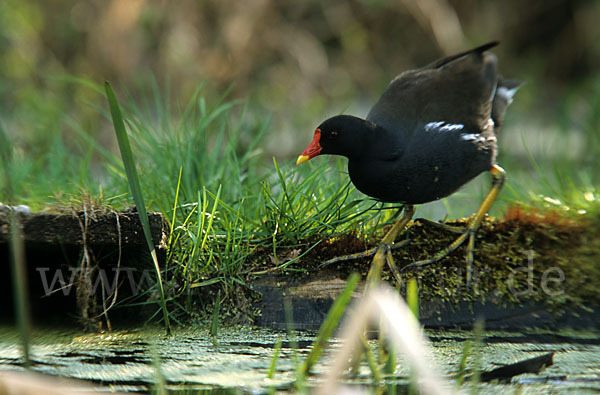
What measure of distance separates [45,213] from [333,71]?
529cm

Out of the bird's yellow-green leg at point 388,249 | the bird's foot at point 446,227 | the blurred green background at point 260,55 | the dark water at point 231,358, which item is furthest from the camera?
the blurred green background at point 260,55

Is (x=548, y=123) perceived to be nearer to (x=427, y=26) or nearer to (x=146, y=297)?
(x=427, y=26)

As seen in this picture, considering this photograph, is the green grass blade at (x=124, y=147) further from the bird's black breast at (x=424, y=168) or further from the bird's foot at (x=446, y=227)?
the bird's foot at (x=446, y=227)

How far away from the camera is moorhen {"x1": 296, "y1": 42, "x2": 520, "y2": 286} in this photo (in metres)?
2.31

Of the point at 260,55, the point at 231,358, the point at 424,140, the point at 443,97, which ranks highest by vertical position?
the point at 260,55

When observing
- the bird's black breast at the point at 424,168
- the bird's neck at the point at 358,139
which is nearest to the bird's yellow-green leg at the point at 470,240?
the bird's black breast at the point at 424,168

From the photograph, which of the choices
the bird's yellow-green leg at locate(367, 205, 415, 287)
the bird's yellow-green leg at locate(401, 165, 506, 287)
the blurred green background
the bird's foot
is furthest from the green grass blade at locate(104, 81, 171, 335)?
the blurred green background

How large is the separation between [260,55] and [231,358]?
4.93 metres

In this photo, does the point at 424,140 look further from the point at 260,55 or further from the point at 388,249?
the point at 260,55

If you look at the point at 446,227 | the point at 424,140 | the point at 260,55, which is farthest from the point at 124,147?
the point at 260,55

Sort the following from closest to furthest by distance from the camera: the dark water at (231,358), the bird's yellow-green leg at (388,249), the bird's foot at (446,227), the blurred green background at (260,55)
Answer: the dark water at (231,358)
the bird's yellow-green leg at (388,249)
the bird's foot at (446,227)
the blurred green background at (260,55)

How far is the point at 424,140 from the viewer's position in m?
2.40

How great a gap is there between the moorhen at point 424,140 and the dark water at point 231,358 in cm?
39

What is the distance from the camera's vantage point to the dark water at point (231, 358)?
5.09 feet
